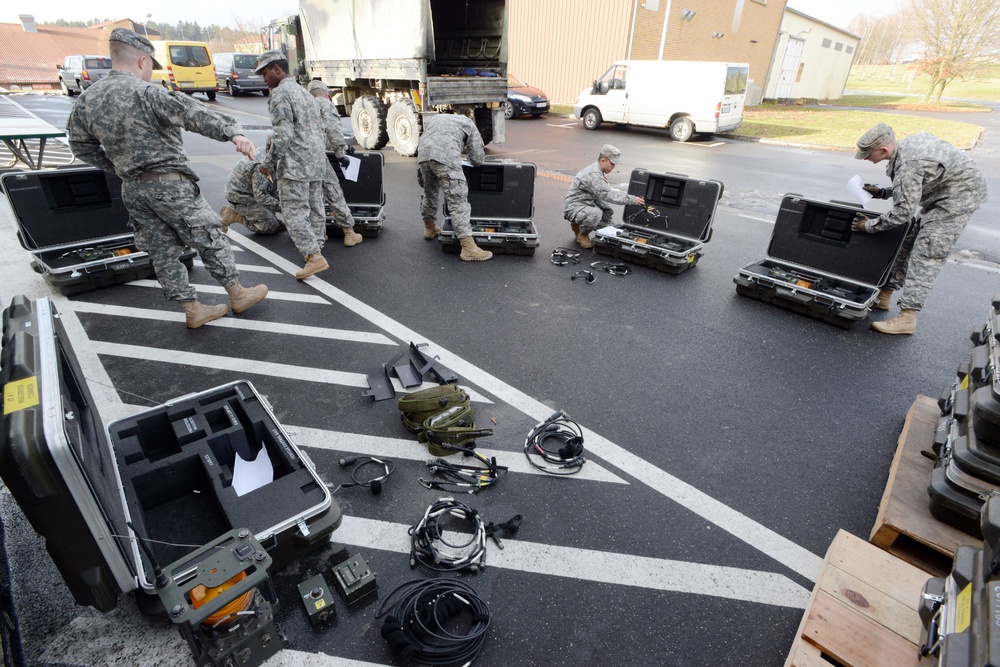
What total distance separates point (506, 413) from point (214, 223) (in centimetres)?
295

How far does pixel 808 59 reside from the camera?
3073 cm

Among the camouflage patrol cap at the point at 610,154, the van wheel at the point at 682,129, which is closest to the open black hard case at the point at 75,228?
the camouflage patrol cap at the point at 610,154

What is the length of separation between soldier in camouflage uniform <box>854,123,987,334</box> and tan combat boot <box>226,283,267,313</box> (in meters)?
5.40

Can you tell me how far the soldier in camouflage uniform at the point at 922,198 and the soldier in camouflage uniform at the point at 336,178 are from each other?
5.37 meters

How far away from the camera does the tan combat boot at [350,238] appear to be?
6.43 m

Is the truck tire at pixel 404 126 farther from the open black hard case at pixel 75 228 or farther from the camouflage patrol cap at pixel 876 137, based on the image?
the camouflage patrol cap at pixel 876 137

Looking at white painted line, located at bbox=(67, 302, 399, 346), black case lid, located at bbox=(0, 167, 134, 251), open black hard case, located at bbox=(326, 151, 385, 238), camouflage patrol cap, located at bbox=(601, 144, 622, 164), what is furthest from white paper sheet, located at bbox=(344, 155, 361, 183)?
camouflage patrol cap, located at bbox=(601, 144, 622, 164)

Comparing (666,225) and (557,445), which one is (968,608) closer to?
(557,445)

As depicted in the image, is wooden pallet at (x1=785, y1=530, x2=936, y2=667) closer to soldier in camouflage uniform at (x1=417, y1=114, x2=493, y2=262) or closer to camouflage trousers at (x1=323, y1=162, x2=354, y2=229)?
soldier in camouflage uniform at (x1=417, y1=114, x2=493, y2=262)

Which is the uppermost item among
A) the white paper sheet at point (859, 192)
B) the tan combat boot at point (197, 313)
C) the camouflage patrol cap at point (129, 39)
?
the camouflage patrol cap at point (129, 39)

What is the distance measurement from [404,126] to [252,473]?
10297 mm

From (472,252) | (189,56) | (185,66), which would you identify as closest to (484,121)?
(472,252)

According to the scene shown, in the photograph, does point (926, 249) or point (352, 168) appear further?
point (352, 168)

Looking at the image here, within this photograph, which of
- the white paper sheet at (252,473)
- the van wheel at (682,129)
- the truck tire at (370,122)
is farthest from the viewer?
the van wheel at (682,129)
